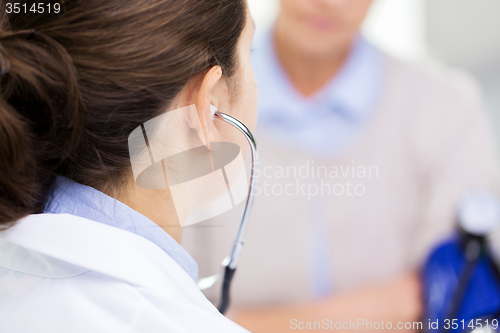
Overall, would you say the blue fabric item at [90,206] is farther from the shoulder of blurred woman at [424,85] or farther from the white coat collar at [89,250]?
the shoulder of blurred woman at [424,85]

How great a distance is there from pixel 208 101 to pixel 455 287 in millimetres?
581

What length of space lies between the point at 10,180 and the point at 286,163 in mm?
637

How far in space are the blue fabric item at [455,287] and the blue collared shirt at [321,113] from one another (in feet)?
0.71

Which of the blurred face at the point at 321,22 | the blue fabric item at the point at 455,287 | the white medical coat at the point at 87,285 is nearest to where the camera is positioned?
the white medical coat at the point at 87,285

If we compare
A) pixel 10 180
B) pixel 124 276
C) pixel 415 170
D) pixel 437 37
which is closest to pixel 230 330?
pixel 124 276

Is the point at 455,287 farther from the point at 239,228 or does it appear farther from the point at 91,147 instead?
the point at 91,147

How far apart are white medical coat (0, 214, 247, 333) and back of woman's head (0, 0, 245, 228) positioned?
0.04 m

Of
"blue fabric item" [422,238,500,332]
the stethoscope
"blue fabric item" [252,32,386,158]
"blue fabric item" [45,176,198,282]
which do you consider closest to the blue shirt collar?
"blue fabric item" [252,32,386,158]

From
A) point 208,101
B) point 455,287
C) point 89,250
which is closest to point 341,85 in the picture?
point 455,287

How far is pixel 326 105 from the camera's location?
889mm

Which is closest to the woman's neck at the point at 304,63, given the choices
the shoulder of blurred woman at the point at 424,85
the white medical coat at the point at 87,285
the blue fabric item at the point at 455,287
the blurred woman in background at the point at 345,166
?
the blurred woman in background at the point at 345,166

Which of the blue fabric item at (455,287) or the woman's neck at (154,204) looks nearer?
the woman's neck at (154,204)

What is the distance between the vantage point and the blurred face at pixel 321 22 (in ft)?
2.62

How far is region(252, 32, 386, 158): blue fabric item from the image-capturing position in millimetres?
875
